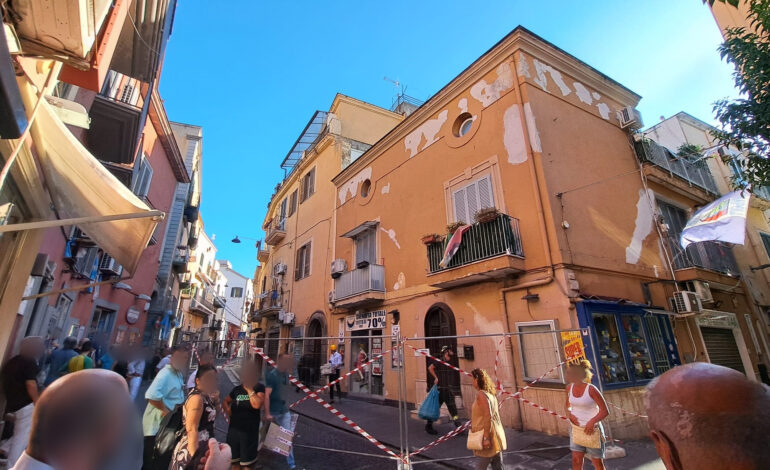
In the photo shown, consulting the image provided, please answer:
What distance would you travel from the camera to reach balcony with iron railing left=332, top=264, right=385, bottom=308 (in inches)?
479

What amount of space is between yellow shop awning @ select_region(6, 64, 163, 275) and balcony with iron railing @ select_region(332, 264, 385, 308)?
8.09 meters

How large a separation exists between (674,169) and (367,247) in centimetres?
1138

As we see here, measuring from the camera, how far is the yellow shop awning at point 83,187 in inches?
134

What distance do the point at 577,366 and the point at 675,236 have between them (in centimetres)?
949

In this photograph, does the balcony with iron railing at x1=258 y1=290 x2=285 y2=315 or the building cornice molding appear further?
the balcony with iron railing at x1=258 y1=290 x2=285 y2=315

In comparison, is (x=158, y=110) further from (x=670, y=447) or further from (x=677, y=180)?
(x=677, y=180)

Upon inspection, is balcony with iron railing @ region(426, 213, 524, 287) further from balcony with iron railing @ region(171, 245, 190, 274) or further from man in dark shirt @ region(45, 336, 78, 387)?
balcony with iron railing @ region(171, 245, 190, 274)

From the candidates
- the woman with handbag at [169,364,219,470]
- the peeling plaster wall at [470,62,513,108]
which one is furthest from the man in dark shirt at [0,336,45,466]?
the peeling plaster wall at [470,62,513,108]

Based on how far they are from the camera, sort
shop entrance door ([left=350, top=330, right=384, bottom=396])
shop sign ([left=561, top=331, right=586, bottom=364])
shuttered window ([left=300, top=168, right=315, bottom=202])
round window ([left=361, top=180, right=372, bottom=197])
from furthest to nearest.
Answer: shuttered window ([left=300, top=168, right=315, bottom=202]) → round window ([left=361, top=180, right=372, bottom=197]) → shop entrance door ([left=350, top=330, right=384, bottom=396]) → shop sign ([left=561, top=331, right=586, bottom=364])

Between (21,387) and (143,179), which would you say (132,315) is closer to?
(143,179)

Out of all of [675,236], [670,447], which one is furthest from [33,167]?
[675,236]

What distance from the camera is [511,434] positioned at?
23.9ft

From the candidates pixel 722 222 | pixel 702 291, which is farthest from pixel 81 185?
pixel 702 291

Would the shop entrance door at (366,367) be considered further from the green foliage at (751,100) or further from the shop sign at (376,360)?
the green foliage at (751,100)
